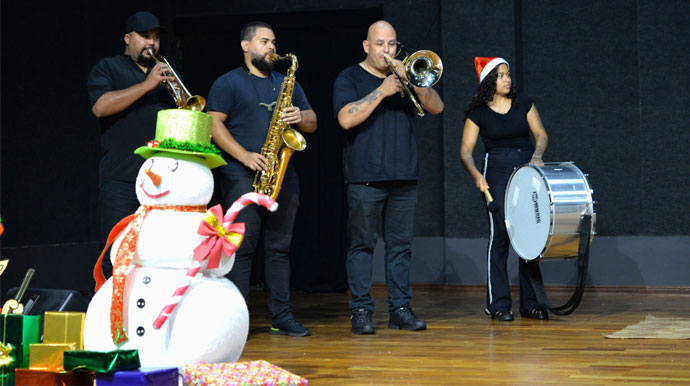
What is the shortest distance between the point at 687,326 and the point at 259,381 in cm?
263

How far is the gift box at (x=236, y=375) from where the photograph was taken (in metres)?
2.55

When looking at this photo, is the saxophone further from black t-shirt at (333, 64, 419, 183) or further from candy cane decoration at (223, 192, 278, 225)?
candy cane decoration at (223, 192, 278, 225)

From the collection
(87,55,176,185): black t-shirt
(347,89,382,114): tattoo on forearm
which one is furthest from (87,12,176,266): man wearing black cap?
(347,89,382,114): tattoo on forearm

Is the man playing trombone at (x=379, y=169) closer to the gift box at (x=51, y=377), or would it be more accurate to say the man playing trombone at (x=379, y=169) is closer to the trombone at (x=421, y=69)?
the trombone at (x=421, y=69)

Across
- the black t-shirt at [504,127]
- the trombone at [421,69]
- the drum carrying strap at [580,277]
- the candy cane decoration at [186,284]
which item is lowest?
the drum carrying strap at [580,277]

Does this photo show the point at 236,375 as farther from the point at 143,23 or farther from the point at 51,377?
the point at 143,23

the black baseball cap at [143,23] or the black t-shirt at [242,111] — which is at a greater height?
the black baseball cap at [143,23]

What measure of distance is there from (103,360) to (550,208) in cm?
269

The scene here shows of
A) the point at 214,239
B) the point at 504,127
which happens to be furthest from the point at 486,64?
the point at 214,239

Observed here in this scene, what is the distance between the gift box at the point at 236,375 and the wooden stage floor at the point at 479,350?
308 mm

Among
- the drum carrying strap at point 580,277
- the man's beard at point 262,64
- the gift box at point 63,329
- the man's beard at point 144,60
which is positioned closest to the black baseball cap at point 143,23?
the man's beard at point 144,60

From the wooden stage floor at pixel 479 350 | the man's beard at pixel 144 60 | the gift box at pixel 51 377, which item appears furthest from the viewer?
the man's beard at pixel 144 60

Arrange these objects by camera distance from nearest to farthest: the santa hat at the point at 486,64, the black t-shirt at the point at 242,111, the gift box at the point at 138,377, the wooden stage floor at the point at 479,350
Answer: the gift box at the point at 138,377 → the wooden stage floor at the point at 479,350 → the black t-shirt at the point at 242,111 → the santa hat at the point at 486,64

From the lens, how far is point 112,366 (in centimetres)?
240
